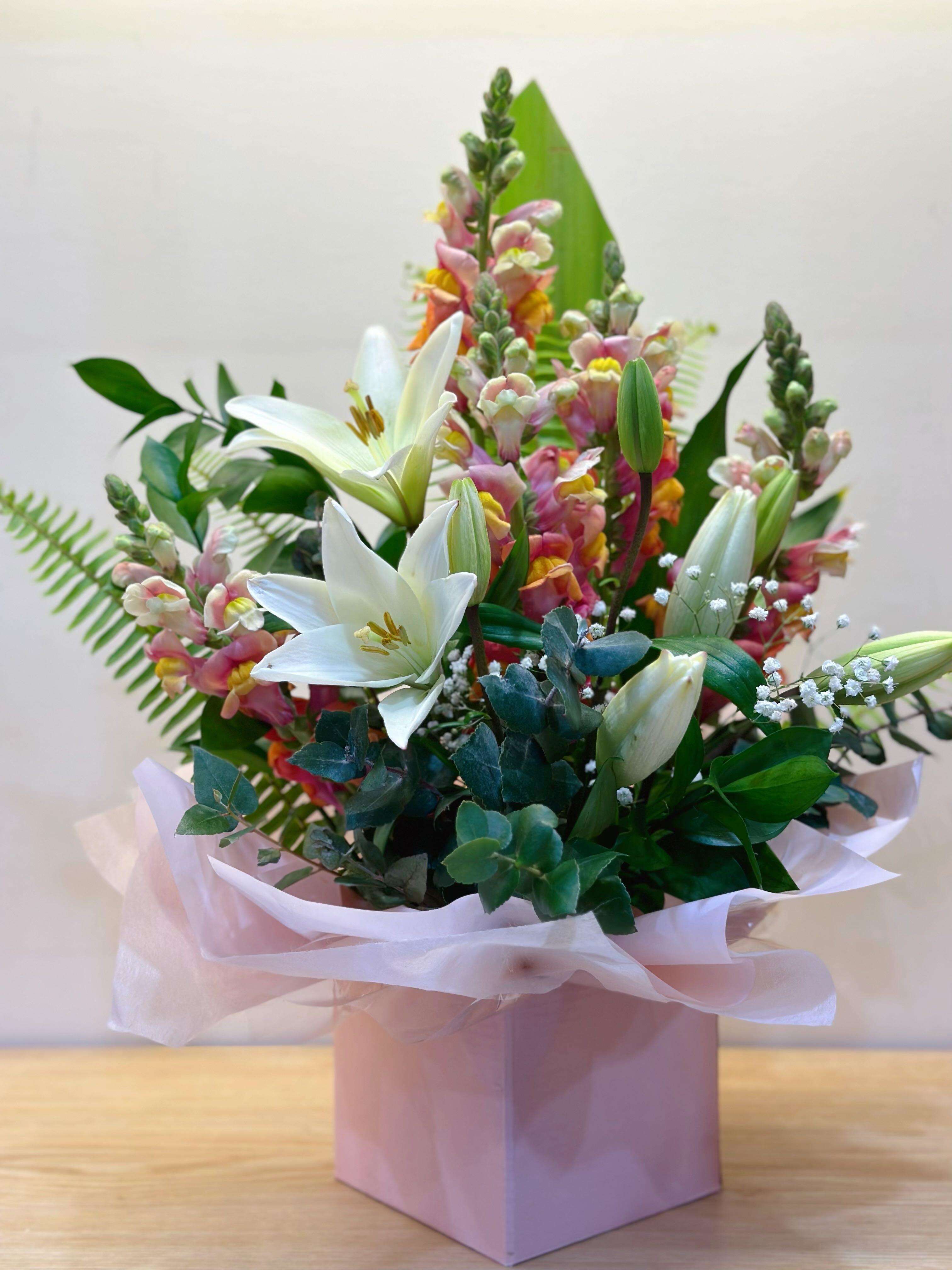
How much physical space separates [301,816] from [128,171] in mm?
590

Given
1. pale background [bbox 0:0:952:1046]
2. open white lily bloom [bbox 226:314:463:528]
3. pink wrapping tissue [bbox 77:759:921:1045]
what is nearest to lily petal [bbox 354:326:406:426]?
open white lily bloom [bbox 226:314:463:528]

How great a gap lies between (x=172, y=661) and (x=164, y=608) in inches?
1.5

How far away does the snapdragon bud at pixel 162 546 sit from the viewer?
1.55ft

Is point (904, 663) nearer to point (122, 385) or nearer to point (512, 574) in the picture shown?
point (512, 574)

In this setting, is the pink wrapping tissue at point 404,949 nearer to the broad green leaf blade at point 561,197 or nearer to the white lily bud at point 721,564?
the white lily bud at point 721,564

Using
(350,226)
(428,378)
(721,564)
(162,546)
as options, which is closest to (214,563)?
(162,546)

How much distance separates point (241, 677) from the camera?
480 millimetres

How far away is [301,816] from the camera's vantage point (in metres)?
0.61

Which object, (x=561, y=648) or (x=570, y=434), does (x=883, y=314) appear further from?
(x=561, y=648)

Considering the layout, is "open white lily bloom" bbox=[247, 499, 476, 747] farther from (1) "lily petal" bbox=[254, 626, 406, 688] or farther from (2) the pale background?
(2) the pale background

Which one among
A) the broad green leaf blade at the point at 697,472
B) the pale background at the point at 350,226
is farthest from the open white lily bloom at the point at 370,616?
the pale background at the point at 350,226

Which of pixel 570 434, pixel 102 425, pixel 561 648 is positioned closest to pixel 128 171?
pixel 102 425

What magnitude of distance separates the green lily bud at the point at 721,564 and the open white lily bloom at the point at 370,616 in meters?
0.14

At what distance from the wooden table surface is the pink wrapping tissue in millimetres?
122
